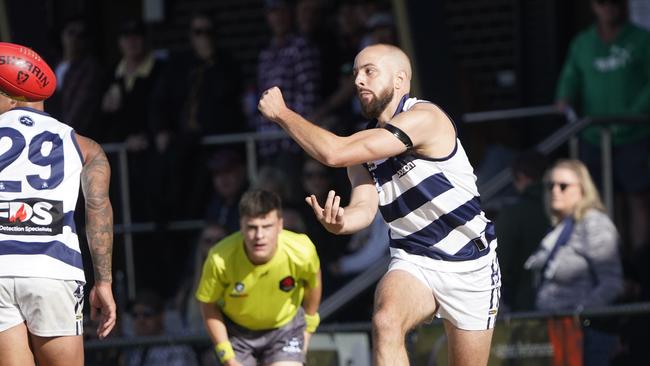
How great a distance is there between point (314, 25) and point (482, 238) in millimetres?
4631

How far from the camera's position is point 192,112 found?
12438mm

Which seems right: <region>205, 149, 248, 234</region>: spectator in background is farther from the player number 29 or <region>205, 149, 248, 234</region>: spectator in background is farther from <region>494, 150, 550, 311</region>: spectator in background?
the player number 29

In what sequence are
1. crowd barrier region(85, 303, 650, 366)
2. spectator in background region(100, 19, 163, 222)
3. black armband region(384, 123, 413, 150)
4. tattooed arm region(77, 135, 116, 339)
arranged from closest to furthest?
black armband region(384, 123, 413, 150), tattooed arm region(77, 135, 116, 339), crowd barrier region(85, 303, 650, 366), spectator in background region(100, 19, 163, 222)

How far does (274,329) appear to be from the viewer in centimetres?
923

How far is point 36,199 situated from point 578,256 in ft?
14.5

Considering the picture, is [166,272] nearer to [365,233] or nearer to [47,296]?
[365,233]

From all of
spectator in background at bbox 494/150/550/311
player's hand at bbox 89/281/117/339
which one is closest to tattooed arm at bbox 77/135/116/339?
player's hand at bbox 89/281/117/339

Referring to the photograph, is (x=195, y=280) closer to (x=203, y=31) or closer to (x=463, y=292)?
(x=203, y=31)

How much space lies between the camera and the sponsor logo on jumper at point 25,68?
279 inches

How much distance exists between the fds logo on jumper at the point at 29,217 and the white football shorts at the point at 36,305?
242 millimetres

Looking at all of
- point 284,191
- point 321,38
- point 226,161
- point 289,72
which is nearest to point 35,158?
point 284,191

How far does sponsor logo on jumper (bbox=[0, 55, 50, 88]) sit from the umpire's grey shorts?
266 cm

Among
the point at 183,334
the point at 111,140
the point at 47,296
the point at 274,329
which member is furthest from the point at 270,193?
the point at 111,140

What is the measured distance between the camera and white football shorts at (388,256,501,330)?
24.3 feet
